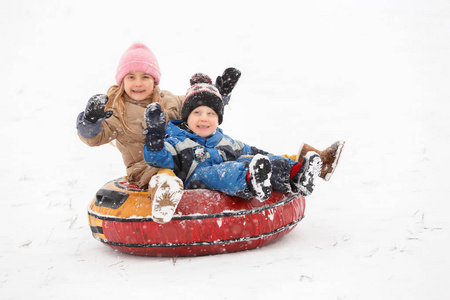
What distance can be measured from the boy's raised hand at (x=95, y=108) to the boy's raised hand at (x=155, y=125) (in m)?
0.41

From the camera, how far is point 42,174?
6.57m

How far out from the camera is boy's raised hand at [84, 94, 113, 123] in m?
3.54

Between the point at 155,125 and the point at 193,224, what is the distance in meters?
0.79

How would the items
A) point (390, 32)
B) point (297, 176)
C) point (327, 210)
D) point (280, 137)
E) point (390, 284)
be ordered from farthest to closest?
point (390, 32), point (280, 137), point (327, 210), point (297, 176), point (390, 284)

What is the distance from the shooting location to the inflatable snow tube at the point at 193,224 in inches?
137

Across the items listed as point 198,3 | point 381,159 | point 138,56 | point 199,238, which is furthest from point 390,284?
point 198,3

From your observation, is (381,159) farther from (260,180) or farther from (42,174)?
(42,174)

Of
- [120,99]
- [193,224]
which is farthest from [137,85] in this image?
[193,224]

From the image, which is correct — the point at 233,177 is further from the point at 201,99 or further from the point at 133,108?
the point at 133,108

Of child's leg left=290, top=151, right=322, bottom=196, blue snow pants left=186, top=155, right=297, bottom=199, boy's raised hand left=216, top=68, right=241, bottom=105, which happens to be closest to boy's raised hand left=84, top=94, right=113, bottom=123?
blue snow pants left=186, top=155, right=297, bottom=199

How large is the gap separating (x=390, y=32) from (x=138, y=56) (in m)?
9.22

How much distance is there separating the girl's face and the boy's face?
0.55 metres

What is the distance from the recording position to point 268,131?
8.16 metres

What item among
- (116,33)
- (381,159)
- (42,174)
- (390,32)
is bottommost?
(42,174)
